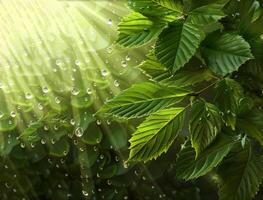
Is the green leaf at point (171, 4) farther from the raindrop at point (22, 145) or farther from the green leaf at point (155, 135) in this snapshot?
the raindrop at point (22, 145)

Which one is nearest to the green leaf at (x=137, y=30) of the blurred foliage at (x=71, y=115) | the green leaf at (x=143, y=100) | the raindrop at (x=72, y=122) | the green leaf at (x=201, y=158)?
the green leaf at (x=143, y=100)

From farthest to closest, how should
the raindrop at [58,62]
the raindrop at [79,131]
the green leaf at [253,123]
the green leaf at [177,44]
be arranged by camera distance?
the raindrop at [58,62] < the raindrop at [79,131] < the green leaf at [253,123] < the green leaf at [177,44]

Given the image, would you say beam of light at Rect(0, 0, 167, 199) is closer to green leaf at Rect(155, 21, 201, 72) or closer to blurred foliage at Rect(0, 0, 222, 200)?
blurred foliage at Rect(0, 0, 222, 200)

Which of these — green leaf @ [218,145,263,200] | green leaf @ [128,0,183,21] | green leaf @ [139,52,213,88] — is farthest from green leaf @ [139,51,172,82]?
green leaf @ [218,145,263,200]

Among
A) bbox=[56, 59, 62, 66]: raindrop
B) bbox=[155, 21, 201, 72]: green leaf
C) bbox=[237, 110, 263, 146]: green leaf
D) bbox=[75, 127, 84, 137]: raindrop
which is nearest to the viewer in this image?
bbox=[155, 21, 201, 72]: green leaf

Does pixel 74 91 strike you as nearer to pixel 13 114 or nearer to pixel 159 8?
pixel 13 114

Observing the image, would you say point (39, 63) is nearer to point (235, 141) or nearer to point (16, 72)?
point (16, 72)

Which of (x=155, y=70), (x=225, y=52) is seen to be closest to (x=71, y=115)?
(x=155, y=70)
